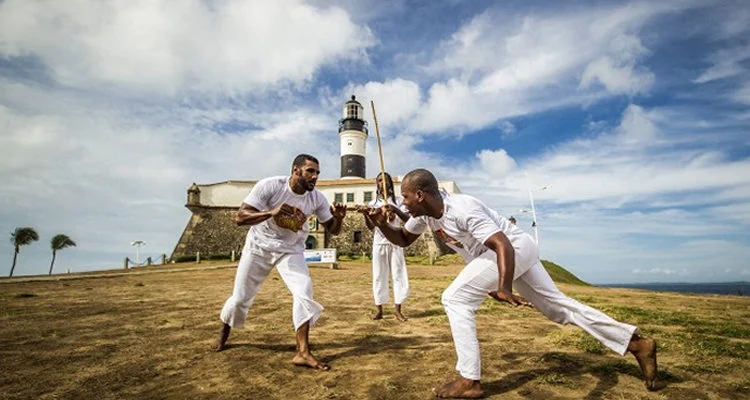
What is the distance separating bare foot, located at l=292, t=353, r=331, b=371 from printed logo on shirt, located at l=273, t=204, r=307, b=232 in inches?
62.3

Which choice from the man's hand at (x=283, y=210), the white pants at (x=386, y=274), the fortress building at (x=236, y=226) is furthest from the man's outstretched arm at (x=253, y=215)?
the fortress building at (x=236, y=226)

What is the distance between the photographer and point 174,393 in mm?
3549

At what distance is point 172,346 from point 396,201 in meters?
4.38

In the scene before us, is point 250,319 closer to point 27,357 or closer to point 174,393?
point 27,357

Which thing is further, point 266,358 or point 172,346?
point 172,346

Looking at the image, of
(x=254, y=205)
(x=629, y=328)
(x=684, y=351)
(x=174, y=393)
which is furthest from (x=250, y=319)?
(x=684, y=351)

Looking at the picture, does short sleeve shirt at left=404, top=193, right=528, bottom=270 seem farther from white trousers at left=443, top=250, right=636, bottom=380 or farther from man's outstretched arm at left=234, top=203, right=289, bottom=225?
man's outstretched arm at left=234, top=203, right=289, bottom=225

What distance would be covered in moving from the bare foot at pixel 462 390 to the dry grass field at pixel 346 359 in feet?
0.57

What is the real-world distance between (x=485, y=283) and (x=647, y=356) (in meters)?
1.64

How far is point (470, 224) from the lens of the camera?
12.0ft

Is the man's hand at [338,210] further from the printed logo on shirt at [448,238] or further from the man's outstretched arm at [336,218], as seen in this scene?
the printed logo on shirt at [448,238]

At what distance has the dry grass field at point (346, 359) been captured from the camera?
3602 millimetres

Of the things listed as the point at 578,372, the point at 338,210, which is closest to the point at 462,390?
the point at 578,372

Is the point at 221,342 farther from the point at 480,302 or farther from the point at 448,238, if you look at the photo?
the point at 480,302
